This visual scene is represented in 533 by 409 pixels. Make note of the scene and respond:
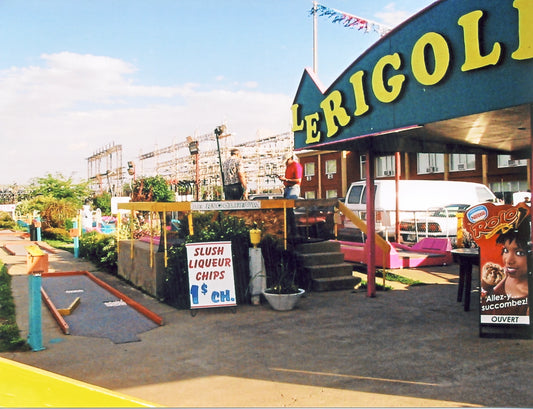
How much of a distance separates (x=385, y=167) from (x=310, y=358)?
111ft

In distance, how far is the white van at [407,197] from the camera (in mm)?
18047

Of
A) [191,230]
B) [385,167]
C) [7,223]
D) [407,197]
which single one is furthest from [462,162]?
[7,223]

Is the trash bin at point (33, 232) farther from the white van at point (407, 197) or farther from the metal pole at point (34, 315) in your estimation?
the metal pole at point (34, 315)

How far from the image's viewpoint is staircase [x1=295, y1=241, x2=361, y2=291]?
10.2m

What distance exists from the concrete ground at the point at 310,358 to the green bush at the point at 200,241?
1.19ft

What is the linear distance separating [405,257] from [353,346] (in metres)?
7.21

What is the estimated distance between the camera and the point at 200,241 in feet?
29.9

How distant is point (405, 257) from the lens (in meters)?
13.1

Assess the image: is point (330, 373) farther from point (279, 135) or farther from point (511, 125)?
point (279, 135)

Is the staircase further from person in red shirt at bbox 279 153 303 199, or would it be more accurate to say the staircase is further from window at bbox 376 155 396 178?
window at bbox 376 155 396 178

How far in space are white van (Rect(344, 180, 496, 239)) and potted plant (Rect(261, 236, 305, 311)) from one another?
7622 millimetres

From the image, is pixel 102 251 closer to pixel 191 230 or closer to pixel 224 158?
pixel 191 230

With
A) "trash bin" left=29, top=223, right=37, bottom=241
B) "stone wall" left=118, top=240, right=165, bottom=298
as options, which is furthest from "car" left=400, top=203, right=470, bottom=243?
"trash bin" left=29, top=223, right=37, bottom=241

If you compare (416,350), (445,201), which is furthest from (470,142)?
(445,201)
